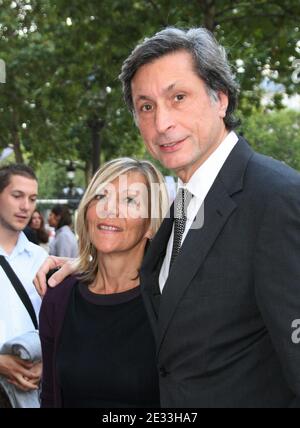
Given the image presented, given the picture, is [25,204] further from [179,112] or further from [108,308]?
[179,112]

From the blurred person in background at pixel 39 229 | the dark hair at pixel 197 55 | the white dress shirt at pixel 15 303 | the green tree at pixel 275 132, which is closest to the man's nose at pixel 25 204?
the white dress shirt at pixel 15 303

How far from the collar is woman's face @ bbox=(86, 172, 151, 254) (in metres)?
0.70

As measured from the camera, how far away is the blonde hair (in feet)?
10.4

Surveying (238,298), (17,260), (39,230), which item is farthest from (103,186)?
(39,230)

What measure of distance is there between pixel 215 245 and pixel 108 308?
1033 mm

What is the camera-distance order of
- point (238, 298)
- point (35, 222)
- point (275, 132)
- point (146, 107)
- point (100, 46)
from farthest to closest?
point (275, 132)
point (35, 222)
point (100, 46)
point (146, 107)
point (238, 298)

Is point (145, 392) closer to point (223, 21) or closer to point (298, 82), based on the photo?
point (223, 21)


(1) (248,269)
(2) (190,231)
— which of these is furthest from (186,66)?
(1) (248,269)

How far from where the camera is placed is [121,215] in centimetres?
315

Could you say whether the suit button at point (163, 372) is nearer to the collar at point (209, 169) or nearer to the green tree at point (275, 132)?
the collar at point (209, 169)

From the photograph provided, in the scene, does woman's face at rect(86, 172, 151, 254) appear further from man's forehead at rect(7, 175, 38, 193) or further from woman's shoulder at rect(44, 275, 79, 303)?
man's forehead at rect(7, 175, 38, 193)

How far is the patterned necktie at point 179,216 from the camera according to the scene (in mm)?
2562

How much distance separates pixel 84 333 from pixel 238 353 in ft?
3.34

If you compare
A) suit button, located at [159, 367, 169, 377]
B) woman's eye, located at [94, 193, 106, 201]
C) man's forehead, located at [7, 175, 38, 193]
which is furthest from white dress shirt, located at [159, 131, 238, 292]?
man's forehead, located at [7, 175, 38, 193]
